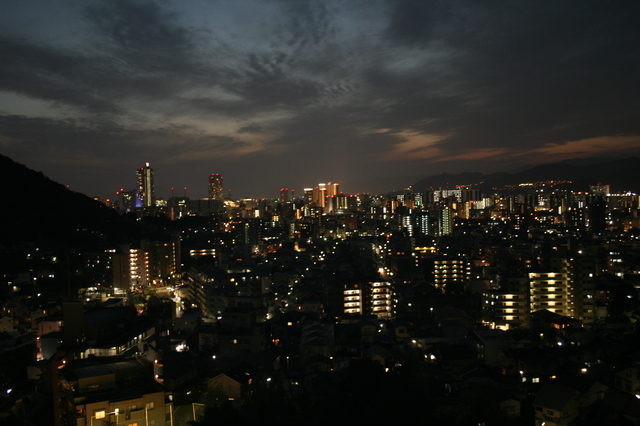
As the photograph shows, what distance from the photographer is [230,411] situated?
3730mm

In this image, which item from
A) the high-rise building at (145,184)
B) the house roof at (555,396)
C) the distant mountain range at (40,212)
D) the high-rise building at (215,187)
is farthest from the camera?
the high-rise building at (215,187)

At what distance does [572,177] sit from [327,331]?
71679 millimetres

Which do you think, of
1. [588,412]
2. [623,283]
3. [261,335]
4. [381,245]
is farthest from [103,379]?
[381,245]

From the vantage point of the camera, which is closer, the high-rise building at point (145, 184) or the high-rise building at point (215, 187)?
the high-rise building at point (145, 184)

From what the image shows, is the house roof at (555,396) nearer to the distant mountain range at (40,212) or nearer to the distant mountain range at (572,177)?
the distant mountain range at (40,212)

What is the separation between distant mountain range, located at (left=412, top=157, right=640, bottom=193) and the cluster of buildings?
38.5 m

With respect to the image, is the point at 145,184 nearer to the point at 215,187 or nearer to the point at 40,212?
the point at 215,187

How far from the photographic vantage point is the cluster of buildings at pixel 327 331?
4.73 m

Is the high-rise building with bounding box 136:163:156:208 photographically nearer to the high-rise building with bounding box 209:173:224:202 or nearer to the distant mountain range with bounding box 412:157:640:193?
the high-rise building with bounding box 209:173:224:202

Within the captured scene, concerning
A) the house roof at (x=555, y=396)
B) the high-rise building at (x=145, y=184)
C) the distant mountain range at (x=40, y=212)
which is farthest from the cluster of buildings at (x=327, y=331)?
the high-rise building at (x=145, y=184)

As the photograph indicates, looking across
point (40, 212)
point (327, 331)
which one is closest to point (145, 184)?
point (40, 212)

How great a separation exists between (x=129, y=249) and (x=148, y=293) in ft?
7.19

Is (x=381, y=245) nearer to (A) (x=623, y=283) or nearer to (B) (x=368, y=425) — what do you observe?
(A) (x=623, y=283)

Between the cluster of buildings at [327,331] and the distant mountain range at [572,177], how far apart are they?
38549 mm
